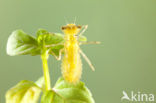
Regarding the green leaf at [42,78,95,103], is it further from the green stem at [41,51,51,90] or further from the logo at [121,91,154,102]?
the logo at [121,91,154,102]

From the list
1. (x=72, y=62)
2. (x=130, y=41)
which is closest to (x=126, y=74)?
(x=130, y=41)

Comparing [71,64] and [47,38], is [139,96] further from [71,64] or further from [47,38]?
[47,38]

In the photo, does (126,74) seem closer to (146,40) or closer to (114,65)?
(114,65)

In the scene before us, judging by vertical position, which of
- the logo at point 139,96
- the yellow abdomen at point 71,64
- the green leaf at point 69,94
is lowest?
the logo at point 139,96

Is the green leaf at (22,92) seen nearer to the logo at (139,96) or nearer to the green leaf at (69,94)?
the green leaf at (69,94)

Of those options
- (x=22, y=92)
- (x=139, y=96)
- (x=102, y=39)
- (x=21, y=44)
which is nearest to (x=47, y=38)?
(x=21, y=44)

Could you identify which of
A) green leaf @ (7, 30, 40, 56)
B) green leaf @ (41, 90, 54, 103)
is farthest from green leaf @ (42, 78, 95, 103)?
green leaf @ (7, 30, 40, 56)

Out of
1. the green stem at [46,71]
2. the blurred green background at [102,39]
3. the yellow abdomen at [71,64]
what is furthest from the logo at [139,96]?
the green stem at [46,71]
